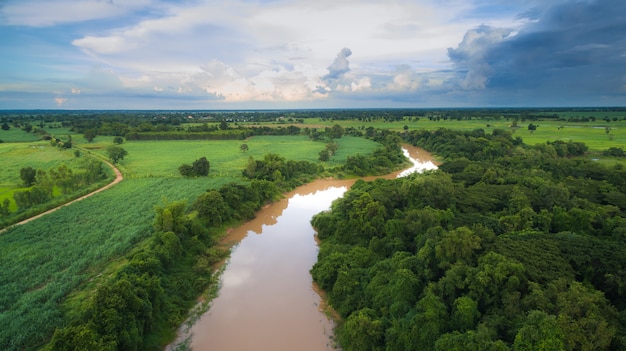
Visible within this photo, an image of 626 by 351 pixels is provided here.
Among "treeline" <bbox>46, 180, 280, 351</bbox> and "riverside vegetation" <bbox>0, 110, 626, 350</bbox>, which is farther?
"treeline" <bbox>46, 180, 280, 351</bbox>

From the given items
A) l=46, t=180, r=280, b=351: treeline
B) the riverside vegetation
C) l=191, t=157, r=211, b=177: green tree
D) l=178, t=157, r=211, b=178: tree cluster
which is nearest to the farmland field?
the riverside vegetation

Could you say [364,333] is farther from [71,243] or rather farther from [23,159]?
[23,159]

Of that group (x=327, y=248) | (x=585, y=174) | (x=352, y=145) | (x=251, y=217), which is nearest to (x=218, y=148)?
(x=352, y=145)

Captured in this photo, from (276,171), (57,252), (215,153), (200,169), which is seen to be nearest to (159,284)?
(57,252)

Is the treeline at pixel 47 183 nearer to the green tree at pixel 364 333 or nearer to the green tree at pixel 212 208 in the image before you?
the green tree at pixel 212 208

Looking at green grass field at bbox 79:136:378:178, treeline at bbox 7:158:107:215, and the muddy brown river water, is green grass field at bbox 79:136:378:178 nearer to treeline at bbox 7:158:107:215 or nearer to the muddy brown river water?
treeline at bbox 7:158:107:215

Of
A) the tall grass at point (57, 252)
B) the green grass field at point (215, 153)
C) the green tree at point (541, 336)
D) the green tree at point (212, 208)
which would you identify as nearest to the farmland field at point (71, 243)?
the tall grass at point (57, 252)
